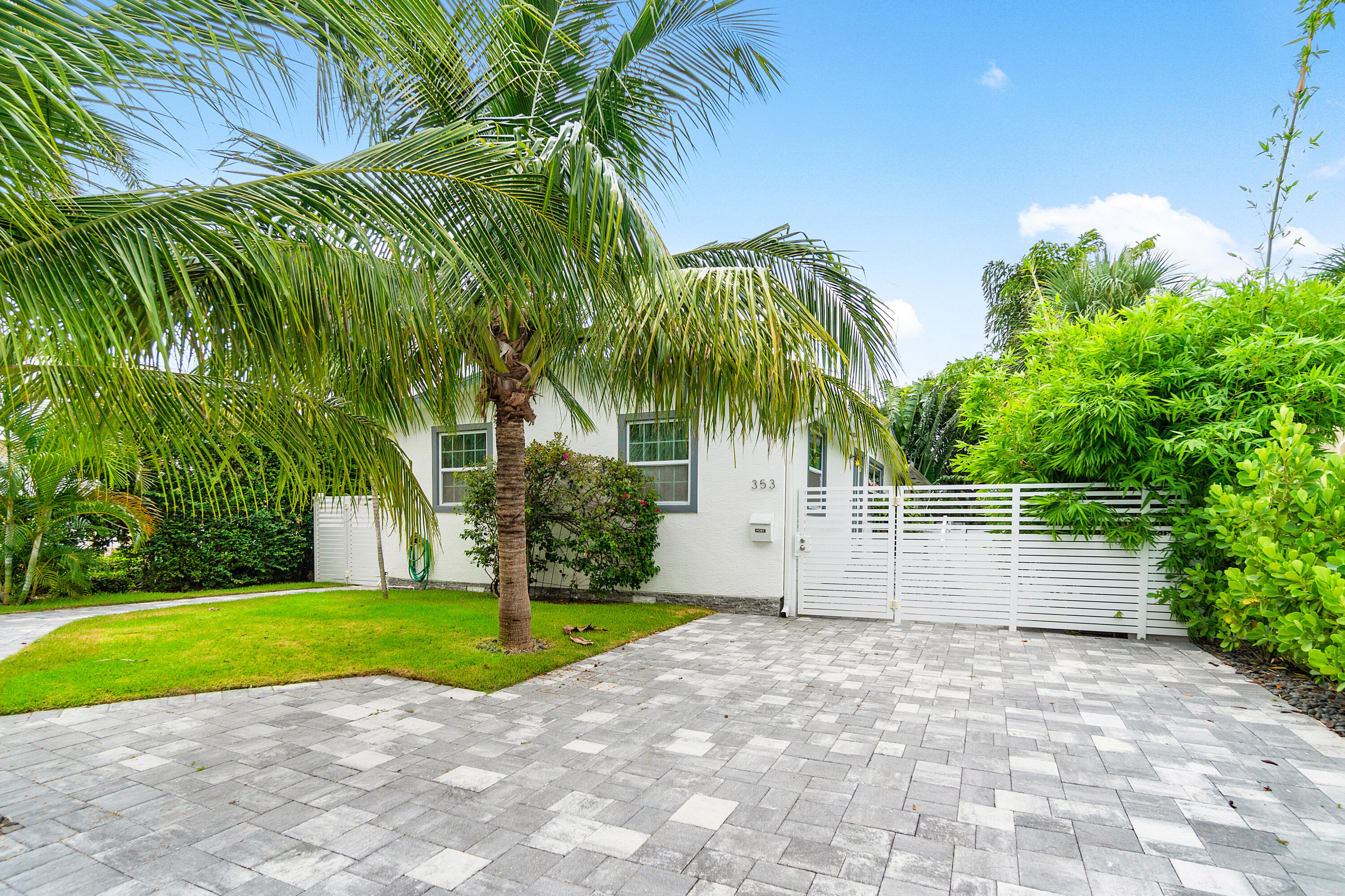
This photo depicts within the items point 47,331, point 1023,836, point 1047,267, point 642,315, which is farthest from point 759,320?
point 1047,267

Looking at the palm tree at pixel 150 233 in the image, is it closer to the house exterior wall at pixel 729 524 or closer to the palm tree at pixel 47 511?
the house exterior wall at pixel 729 524

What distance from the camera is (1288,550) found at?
16.1ft

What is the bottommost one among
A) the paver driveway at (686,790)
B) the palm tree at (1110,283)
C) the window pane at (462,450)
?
the paver driveway at (686,790)

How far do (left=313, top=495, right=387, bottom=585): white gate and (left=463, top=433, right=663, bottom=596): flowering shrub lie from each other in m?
3.24

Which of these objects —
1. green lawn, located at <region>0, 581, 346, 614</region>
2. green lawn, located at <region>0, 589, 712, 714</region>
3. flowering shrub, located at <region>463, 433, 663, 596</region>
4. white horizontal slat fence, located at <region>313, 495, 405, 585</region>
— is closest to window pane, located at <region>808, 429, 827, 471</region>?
flowering shrub, located at <region>463, 433, 663, 596</region>

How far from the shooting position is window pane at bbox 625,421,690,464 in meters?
9.27

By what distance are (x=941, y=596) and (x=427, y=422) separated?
8118 mm

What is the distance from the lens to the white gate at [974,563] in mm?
7164

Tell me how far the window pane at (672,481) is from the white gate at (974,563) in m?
1.64

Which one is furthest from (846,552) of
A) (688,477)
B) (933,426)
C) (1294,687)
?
(933,426)

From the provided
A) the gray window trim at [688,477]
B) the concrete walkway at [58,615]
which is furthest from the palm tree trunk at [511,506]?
the concrete walkway at [58,615]

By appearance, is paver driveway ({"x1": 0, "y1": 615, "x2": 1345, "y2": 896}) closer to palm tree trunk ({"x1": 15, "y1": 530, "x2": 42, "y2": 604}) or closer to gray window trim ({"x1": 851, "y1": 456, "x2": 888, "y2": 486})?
gray window trim ({"x1": 851, "y1": 456, "x2": 888, "y2": 486})

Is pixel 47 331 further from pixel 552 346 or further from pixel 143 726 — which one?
pixel 552 346

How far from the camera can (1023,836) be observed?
9.08ft
